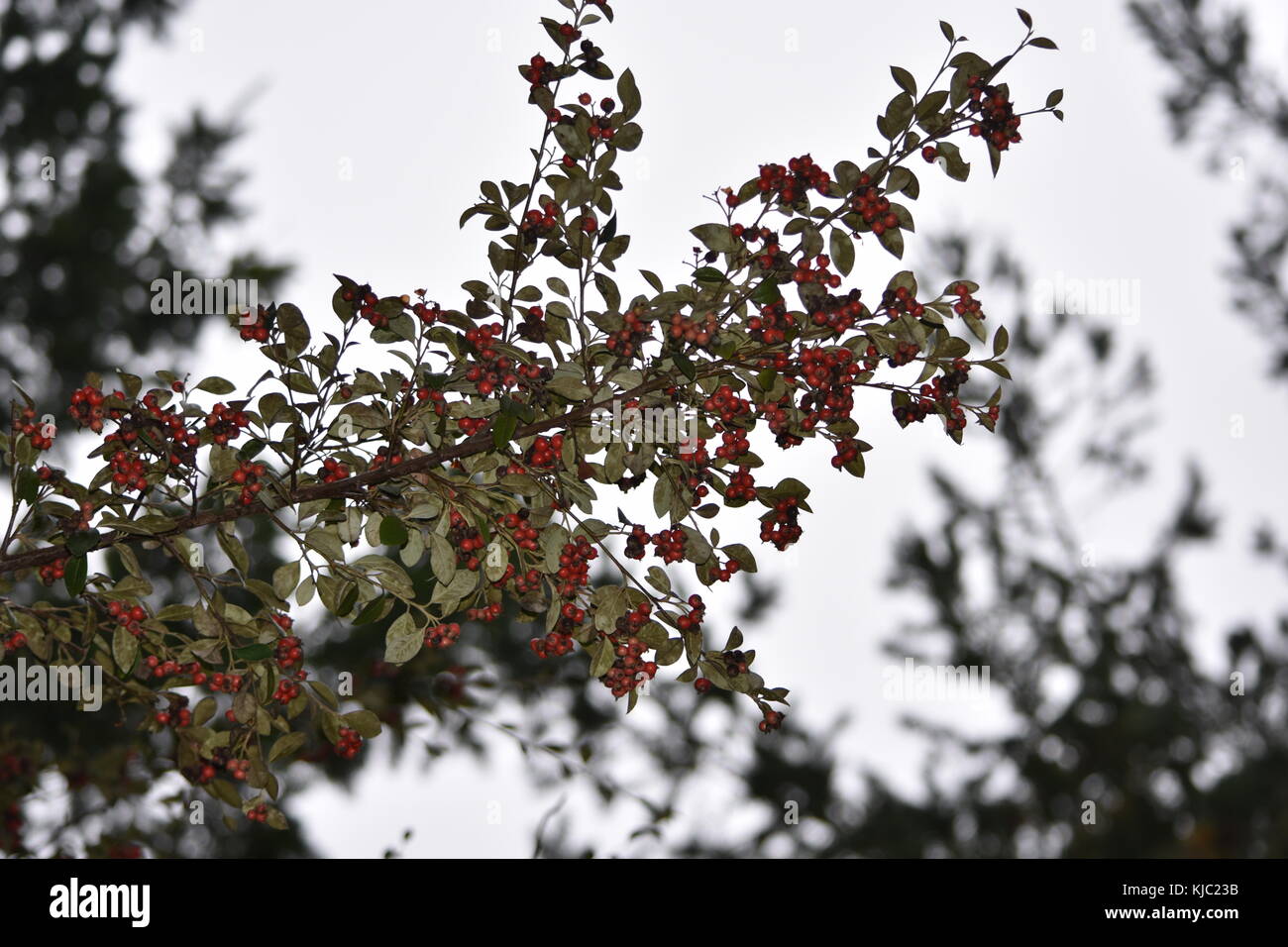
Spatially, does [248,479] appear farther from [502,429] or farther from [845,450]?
[845,450]

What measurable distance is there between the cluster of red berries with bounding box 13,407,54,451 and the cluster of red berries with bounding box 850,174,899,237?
1.39 m

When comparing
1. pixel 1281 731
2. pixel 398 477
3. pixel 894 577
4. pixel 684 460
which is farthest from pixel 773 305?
pixel 1281 731

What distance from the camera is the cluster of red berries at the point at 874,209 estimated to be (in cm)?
190

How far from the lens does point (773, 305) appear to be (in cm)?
189

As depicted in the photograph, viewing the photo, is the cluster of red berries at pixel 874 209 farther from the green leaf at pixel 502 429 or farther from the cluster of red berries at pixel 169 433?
the cluster of red berries at pixel 169 433

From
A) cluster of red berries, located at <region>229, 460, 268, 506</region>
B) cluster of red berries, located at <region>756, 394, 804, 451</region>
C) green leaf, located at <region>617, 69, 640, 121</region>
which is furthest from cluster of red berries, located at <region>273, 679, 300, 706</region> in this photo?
green leaf, located at <region>617, 69, 640, 121</region>

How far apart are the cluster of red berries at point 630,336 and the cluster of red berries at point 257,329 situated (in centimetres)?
56

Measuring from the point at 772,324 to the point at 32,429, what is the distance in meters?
1.23

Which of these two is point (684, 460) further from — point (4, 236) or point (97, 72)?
point (97, 72)

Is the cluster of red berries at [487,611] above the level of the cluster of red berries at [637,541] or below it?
below

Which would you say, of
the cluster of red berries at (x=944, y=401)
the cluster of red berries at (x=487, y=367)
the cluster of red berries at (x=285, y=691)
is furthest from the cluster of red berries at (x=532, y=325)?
the cluster of red berries at (x=285, y=691)

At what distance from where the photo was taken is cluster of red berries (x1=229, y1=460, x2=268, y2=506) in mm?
1924

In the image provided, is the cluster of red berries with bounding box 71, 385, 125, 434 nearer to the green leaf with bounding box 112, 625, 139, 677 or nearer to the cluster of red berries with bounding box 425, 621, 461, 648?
the green leaf with bounding box 112, 625, 139, 677
